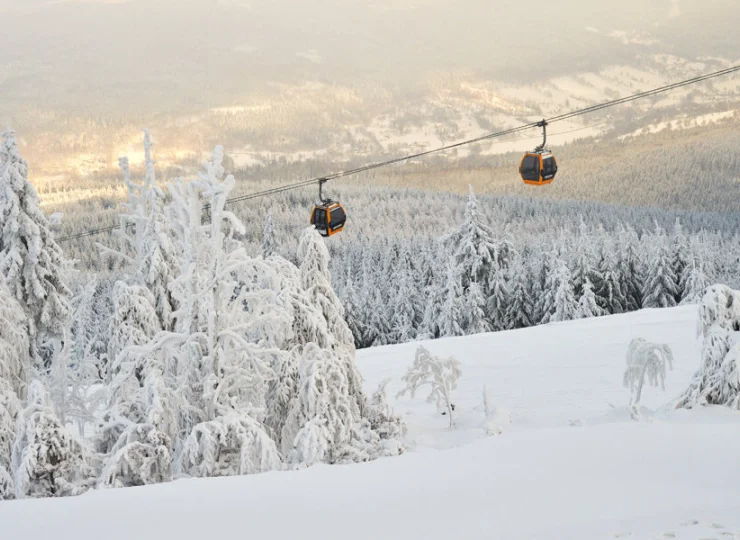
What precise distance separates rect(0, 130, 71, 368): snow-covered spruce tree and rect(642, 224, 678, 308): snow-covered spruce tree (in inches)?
1901

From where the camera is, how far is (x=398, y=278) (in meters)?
68.1

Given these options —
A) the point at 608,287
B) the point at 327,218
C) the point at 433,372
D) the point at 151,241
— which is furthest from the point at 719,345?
the point at 608,287

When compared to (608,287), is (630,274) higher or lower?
higher

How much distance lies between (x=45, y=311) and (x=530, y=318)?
1562 inches

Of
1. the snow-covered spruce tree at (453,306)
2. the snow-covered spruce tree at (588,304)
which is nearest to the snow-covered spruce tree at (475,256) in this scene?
the snow-covered spruce tree at (453,306)

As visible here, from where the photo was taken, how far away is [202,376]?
12906 mm

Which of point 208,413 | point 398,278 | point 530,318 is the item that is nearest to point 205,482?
point 208,413

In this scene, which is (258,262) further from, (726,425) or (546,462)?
(726,425)

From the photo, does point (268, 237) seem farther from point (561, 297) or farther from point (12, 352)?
point (12, 352)

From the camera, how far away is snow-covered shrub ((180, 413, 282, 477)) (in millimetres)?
11453

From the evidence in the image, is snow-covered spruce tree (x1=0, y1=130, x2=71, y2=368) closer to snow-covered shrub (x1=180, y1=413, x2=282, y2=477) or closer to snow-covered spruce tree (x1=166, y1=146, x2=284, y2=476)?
snow-covered spruce tree (x1=166, y1=146, x2=284, y2=476)

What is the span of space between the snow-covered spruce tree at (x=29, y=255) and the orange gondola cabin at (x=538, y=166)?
1251 centimetres

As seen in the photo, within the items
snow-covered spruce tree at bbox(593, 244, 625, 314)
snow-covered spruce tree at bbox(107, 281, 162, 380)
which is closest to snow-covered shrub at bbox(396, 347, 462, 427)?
snow-covered spruce tree at bbox(107, 281, 162, 380)

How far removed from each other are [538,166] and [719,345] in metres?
5.66
